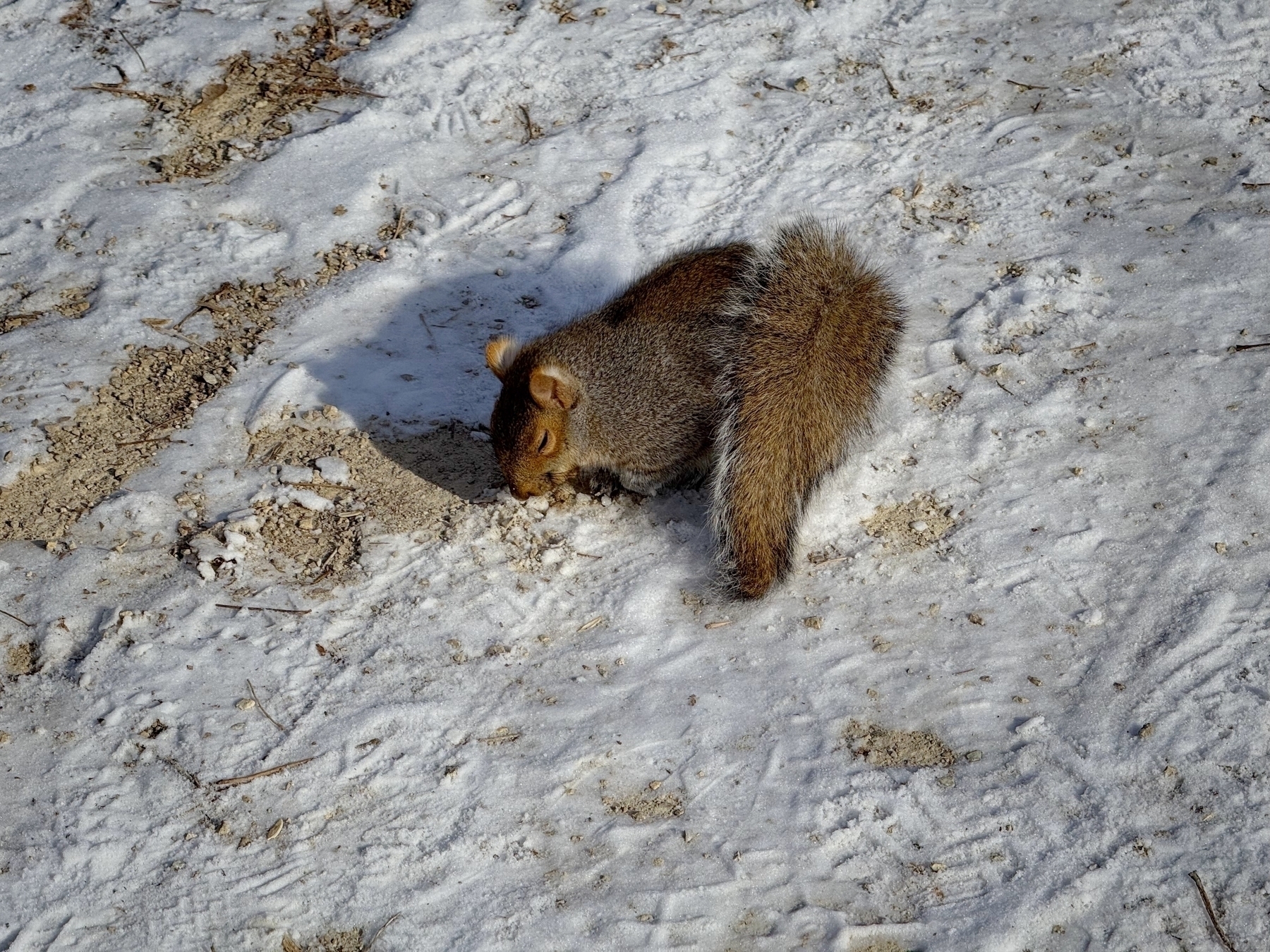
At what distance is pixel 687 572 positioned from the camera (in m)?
3.69

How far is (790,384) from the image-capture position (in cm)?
368

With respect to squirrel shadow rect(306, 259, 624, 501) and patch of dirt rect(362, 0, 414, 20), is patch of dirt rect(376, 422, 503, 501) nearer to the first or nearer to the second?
squirrel shadow rect(306, 259, 624, 501)

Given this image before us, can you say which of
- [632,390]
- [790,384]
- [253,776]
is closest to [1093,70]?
[790,384]

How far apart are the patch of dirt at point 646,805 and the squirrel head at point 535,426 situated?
4.05ft

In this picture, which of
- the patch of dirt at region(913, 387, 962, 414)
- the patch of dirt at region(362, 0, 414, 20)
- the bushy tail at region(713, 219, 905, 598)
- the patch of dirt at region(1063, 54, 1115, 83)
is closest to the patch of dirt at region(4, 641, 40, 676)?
the bushy tail at region(713, 219, 905, 598)

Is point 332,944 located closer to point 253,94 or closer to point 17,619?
point 17,619

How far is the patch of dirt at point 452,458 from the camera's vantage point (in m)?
4.03

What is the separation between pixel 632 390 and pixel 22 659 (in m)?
2.16

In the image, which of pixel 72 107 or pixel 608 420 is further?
pixel 72 107

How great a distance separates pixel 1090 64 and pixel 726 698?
408cm

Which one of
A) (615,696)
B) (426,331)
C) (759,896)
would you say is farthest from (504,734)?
(426,331)

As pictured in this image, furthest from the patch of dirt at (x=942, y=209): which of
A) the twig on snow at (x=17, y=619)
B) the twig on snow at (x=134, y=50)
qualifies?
the twig on snow at (x=134, y=50)

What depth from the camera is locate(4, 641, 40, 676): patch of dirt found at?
3.37m

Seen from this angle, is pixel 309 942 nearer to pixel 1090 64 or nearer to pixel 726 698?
pixel 726 698
